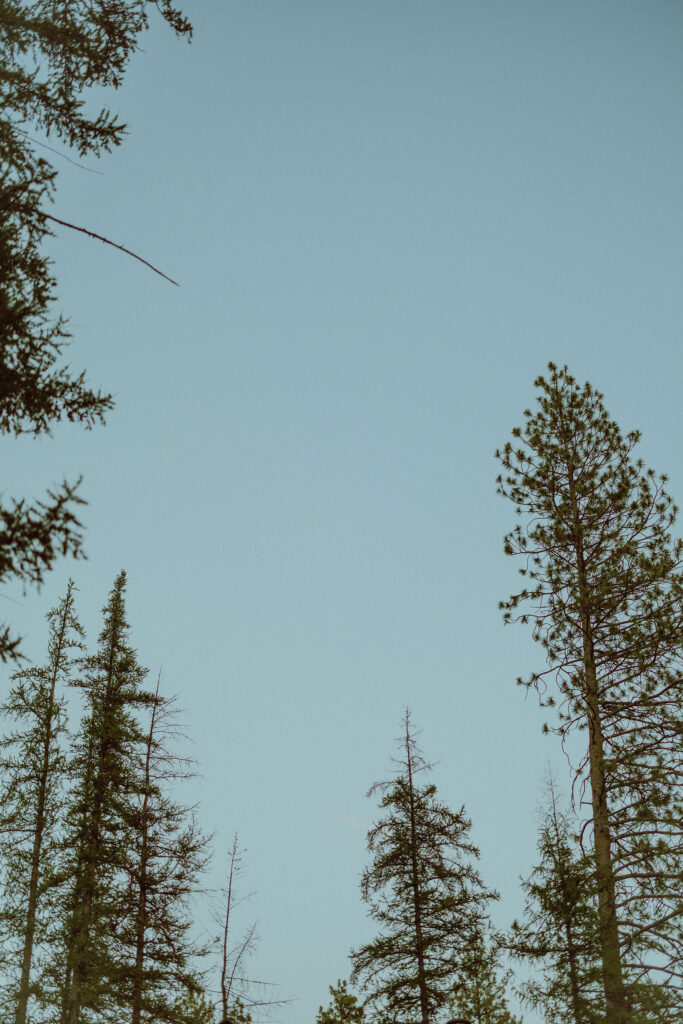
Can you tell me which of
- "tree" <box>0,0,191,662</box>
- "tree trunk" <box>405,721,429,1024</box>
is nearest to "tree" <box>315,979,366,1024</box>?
"tree trunk" <box>405,721,429,1024</box>

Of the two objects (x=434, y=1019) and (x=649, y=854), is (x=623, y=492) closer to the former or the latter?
(x=649, y=854)

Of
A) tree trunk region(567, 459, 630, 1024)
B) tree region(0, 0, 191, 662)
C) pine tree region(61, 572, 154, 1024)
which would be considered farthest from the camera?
pine tree region(61, 572, 154, 1024)

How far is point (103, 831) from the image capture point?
18016 millimetres

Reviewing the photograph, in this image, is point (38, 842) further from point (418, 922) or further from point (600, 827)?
point (600, 827)

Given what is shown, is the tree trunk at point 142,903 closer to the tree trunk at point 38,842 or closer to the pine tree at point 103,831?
the pine tree at point 103,831

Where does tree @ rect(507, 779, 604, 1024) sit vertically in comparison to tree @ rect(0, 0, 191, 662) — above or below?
below

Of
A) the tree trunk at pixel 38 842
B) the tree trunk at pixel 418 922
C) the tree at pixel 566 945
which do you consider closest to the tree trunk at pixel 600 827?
the tree at pixel 566 945

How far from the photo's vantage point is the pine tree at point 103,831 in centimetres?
1648

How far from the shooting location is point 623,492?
1204 centimetres

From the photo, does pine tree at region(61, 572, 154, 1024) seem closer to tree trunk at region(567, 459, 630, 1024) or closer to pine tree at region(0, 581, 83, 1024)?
pine tree at region(0, 581, 83, 1024)

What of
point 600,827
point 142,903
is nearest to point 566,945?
point 600,827

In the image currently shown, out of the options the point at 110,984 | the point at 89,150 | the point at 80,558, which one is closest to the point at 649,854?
the point at 80,558

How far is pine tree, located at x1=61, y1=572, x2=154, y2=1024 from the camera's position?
16.5 m

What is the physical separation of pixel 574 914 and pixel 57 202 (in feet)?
36.4
